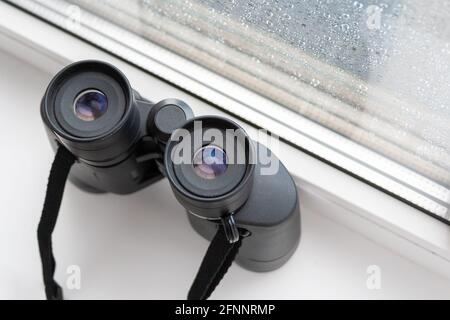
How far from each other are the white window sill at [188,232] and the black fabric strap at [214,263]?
10 cm

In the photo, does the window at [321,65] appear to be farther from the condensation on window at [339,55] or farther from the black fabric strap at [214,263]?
the black fabric strap at [214,263]

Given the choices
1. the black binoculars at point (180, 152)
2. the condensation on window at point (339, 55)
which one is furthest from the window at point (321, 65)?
the black binoculars at point (180, 152)

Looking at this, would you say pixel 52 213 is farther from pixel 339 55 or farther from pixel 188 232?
pixel 339 55

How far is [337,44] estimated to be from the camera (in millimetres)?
780

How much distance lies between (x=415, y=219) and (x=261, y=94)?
0.83 feet

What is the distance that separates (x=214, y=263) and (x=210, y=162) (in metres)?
0.12

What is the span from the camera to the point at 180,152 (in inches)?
28.9

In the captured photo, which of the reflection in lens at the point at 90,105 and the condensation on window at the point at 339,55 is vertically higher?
the condensation on window at the point at 339,55

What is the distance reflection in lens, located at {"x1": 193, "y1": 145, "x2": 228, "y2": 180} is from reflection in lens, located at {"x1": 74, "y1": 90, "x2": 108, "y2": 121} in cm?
13

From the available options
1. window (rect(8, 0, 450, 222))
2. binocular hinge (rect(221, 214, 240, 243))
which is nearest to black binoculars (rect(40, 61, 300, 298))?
binocular hinge (rect(221, 214, 240, 243))

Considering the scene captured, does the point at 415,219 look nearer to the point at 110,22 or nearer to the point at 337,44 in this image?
the point at 337,44

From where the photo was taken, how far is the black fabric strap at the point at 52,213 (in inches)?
31.8
